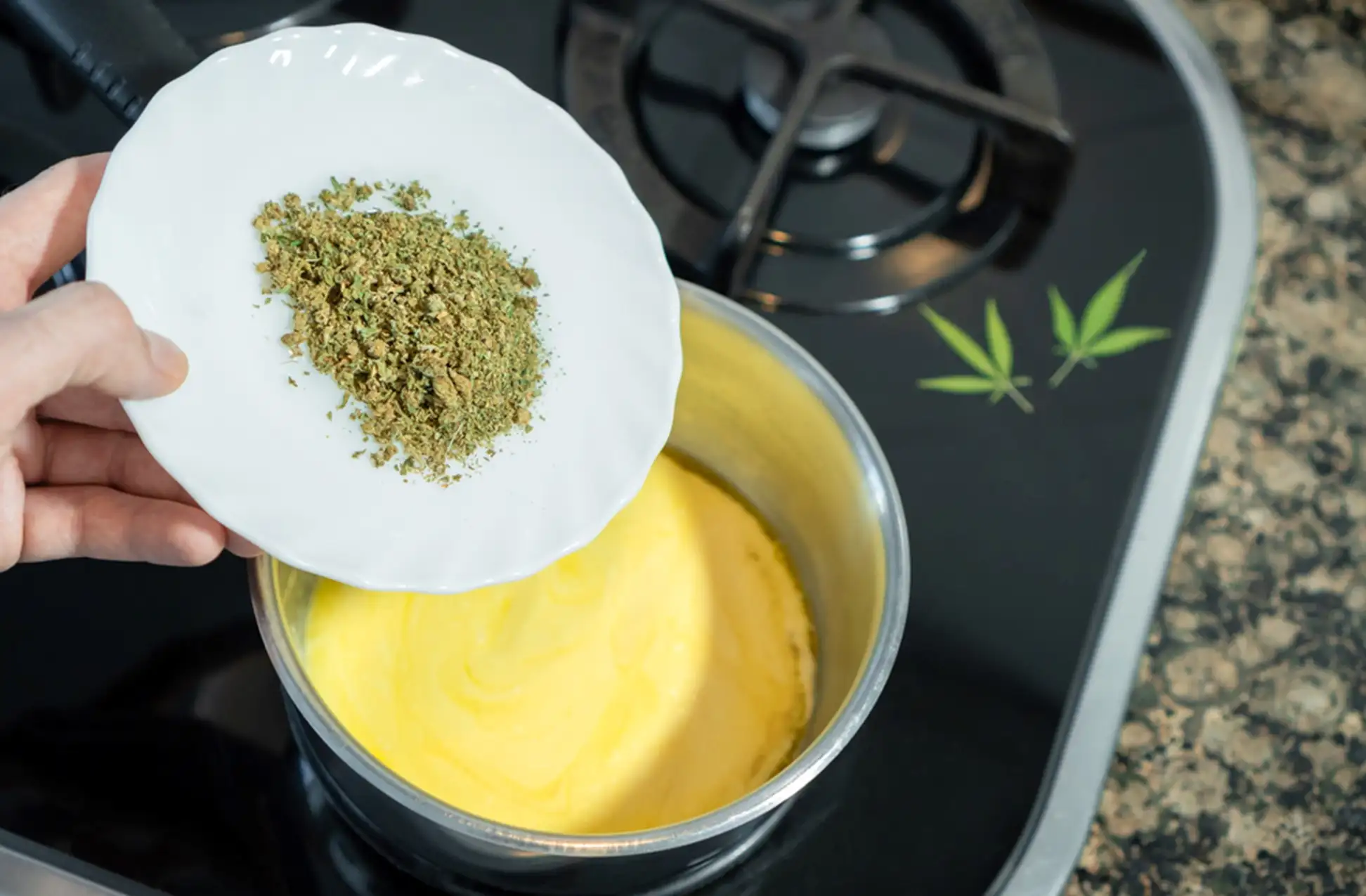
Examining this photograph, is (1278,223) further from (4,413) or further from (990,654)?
(4,413)

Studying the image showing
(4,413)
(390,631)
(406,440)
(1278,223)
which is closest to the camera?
(4,413)

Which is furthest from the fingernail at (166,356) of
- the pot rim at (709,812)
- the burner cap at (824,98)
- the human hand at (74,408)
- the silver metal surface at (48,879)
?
the burner cap at (824,98)

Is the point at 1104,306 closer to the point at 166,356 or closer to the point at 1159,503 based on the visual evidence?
the point at 1159,503

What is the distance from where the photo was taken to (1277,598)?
2.55 ft

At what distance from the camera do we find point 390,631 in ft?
2.32

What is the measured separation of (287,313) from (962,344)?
0.43 m

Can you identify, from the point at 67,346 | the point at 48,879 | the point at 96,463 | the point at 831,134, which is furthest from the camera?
the point at 831,134

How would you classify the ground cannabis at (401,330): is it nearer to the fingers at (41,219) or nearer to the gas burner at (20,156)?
the fingers at (41,219)

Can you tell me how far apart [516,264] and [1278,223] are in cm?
62

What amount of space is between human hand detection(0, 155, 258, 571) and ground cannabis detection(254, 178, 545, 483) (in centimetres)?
8

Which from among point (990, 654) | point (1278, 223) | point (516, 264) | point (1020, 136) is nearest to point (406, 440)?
point (516, 264)

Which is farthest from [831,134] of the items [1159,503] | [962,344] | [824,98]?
[1159,503]

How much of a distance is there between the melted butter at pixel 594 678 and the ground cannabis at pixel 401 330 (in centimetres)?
15

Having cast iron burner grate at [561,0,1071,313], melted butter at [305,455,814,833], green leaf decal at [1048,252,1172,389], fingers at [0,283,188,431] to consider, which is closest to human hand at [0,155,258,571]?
fingers at [0,283,188,431]
